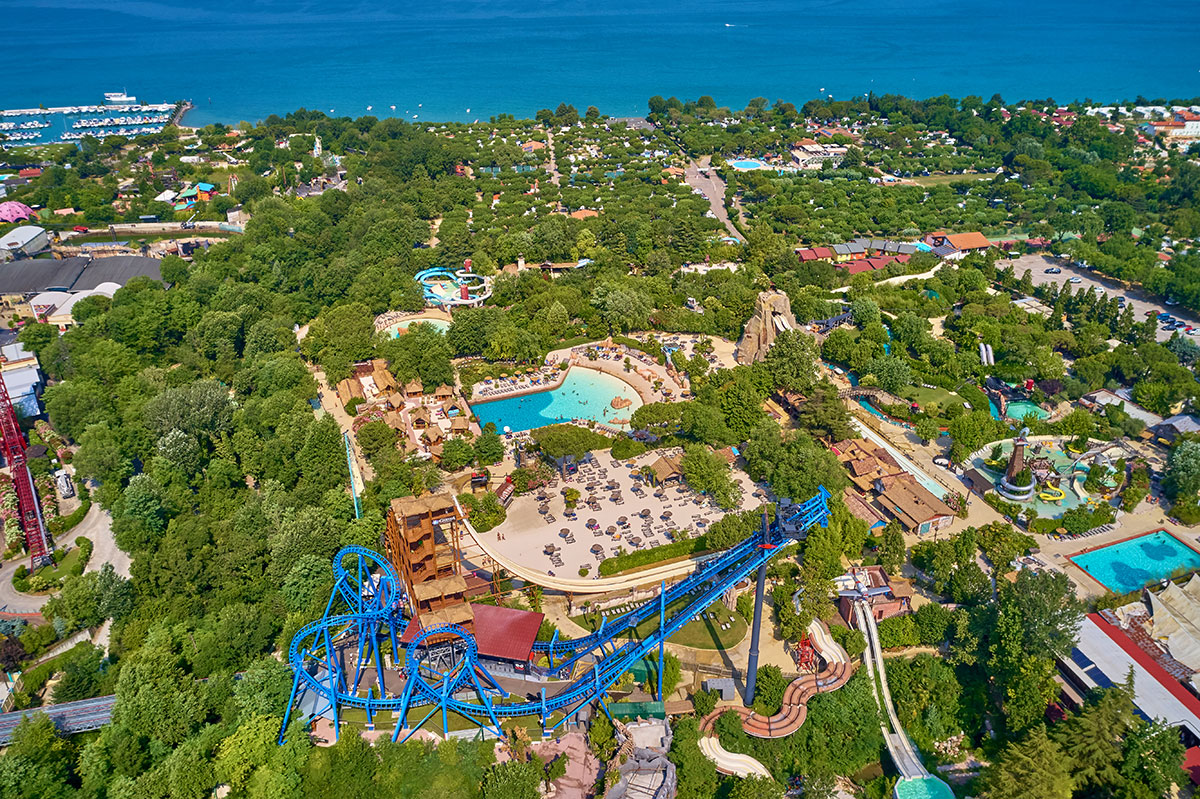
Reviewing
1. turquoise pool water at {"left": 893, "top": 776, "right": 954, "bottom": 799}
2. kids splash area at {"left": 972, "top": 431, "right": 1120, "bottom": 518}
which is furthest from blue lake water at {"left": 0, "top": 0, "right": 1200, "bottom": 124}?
turquoise pool water at {"left": 893, "top": 776, "right": 954, "bottom": 799}

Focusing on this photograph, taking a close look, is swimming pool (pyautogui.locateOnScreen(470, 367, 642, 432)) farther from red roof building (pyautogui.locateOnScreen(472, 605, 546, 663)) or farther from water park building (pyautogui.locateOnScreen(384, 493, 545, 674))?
red roof building (pyautogui.locateOnScreen(472, 605, 546, 663))

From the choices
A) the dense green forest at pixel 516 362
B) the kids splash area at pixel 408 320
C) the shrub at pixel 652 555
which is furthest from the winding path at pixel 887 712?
the kids splash area at pixel 408 320

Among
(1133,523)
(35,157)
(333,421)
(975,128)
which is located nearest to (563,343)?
(333,421)

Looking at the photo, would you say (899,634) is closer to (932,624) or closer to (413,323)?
(932,624)

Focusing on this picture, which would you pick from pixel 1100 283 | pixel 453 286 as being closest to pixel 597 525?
pixel 453 286

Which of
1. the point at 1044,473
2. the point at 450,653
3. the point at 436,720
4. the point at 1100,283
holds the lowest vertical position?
the point at 436,720

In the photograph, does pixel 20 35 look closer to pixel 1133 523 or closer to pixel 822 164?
pixel 822 164
